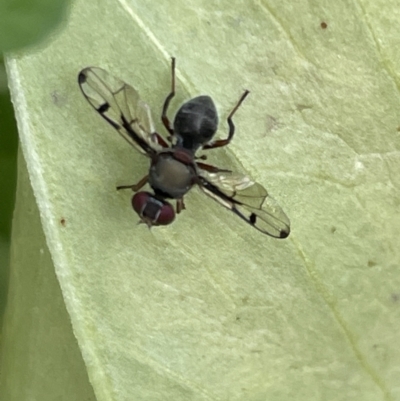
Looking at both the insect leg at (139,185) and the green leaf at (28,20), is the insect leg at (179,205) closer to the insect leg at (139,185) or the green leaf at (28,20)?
the insect leg at (139,185)

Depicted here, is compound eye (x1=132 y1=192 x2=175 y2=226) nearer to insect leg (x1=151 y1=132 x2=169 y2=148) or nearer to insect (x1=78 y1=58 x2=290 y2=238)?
insect (x1=78 y1=58 x2=290 y2=238)

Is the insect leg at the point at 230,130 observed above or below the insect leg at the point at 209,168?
above

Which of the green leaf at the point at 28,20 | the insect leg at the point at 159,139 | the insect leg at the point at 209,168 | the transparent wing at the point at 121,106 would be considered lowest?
the insect leg at the point at 209,168

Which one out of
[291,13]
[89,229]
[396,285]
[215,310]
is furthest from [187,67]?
[396,285]

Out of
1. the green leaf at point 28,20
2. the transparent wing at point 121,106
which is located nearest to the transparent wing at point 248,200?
the transparent wing at point 121,106

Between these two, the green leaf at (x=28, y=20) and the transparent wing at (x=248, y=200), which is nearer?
the green leaf at (x=28, y=20)

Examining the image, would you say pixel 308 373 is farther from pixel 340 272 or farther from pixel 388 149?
pixel 388 149

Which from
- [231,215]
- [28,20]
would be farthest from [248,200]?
[28,20]
